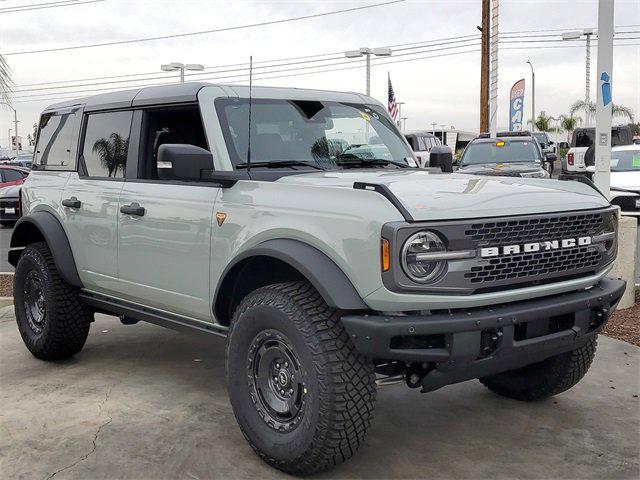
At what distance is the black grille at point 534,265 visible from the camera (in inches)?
131

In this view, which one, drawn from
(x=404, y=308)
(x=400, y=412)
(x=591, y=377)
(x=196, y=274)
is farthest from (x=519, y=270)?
(x=591, y=377)

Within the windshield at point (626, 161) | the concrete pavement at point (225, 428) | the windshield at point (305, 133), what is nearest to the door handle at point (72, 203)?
the concrete pavement at point (225, 428)

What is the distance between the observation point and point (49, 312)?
215 inches

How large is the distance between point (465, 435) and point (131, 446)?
184 cm

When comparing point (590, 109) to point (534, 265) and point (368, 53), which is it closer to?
point (368, 53)

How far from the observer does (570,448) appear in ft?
13.1

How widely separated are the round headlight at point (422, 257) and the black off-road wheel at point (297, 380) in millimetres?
462

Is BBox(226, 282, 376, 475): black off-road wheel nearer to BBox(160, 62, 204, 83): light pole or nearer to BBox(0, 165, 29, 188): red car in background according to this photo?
BBox(0, 165, 29, 188): red car in background

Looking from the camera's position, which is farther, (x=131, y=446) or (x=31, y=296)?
(x=31, y=296)

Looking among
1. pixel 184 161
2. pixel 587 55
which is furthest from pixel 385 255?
pixel 587 55

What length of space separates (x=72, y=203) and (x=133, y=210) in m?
0.90

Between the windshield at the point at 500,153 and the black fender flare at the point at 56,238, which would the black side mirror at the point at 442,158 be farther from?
the windshield at the point at 500,153

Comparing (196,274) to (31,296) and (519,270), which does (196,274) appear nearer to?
(519,270)

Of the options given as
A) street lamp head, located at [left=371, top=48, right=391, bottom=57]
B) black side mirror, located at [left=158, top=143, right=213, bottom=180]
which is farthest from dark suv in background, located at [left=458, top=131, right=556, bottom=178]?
street lamp head, located at [left=371, top=48, right=391, bottom=57]
